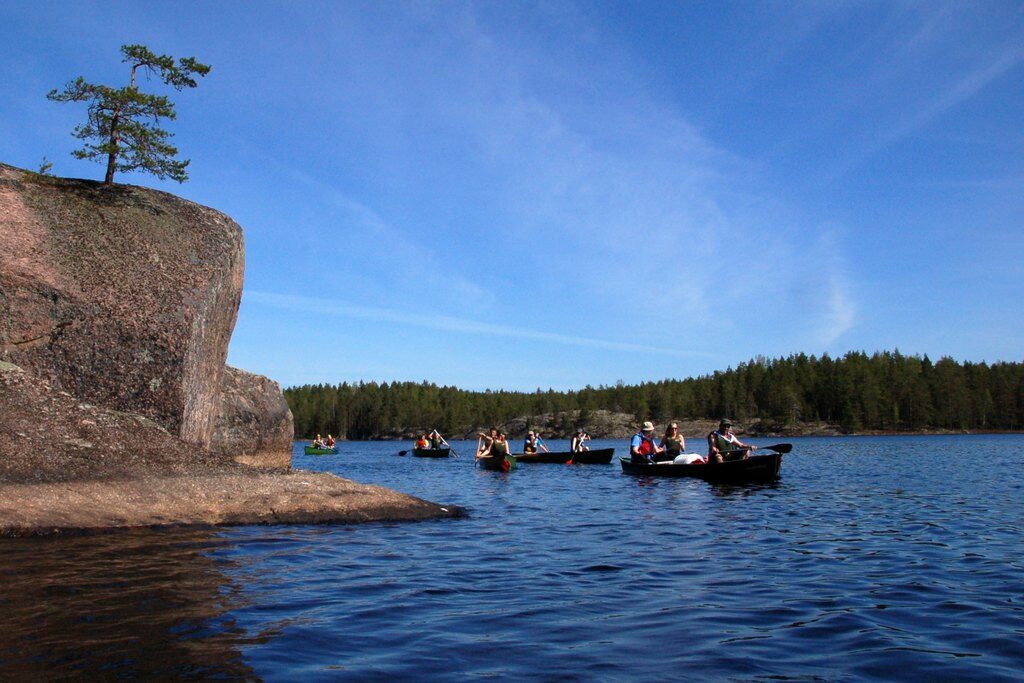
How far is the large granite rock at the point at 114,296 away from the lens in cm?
1308

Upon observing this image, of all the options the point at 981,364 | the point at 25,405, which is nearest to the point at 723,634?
the point at 25,405

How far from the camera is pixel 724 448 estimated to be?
23.5 meters

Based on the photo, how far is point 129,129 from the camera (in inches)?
723

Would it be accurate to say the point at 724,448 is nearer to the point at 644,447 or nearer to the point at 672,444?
the point at 672,444

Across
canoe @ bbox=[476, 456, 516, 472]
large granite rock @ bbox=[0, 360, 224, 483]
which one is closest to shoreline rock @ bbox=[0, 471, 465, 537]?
large granite rock @ bbox=[0, 360, 224, 483]

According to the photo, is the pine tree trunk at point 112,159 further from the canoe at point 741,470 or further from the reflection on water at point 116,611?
the canoe at point 741,470

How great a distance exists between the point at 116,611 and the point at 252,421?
764 inches

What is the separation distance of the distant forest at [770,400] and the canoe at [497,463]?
96897 millimetres

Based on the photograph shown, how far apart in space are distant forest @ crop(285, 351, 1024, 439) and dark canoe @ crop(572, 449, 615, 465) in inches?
3611

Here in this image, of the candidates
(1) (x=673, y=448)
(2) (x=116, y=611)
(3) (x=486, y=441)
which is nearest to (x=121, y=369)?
(2) (x=116, y=611)

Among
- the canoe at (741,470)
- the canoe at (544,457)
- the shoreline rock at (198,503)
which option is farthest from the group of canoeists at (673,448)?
the shoreline rock at (198,503)

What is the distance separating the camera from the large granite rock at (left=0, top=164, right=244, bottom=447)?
42.9ft

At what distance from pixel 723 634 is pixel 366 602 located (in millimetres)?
3292

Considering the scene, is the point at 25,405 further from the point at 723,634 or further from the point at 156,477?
the point at 723,634
